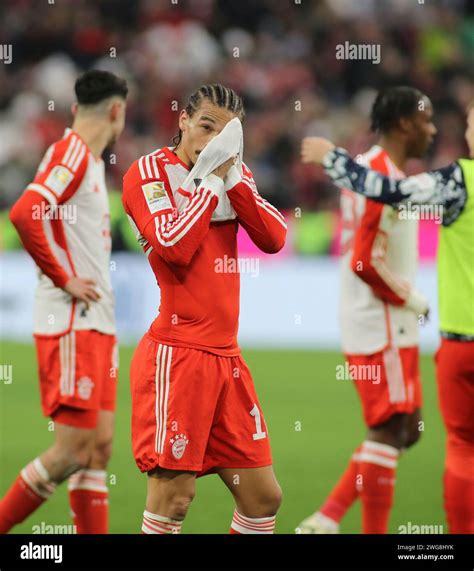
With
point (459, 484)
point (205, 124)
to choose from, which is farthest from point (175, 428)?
point (459, 484)

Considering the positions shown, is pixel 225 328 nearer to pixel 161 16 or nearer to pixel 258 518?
pixel 258 518

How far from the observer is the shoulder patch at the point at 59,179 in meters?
4.68

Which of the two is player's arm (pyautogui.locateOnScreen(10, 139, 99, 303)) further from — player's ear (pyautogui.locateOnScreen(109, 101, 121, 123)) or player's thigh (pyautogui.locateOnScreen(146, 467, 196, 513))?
player's thigh (pyautogui.locateOnScreen(146, 467, 196, 513))

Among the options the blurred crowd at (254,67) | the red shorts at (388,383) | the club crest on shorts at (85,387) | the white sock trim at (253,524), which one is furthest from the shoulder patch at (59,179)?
the blurred crowd at (254,67)

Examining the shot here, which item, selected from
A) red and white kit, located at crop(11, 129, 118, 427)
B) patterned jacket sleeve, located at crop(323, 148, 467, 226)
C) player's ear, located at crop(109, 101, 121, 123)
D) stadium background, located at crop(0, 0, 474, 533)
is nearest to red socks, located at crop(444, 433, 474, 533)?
patterned jacket sleeve, located at crop(323, 148, 467, 226)

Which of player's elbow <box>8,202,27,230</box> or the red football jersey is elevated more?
player's elbow <box>8,202,27,230</box>

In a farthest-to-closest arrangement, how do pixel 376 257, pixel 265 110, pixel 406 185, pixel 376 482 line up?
pixel 265 110, pixel 376 482, pixel 376 257, pixel 406 185

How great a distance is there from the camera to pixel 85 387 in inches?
185

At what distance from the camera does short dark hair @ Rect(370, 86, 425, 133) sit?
5.03m

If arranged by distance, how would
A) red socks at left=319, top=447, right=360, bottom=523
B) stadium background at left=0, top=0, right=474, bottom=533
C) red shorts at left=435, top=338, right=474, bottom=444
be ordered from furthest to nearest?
stadium background at left=0, top=0, right=474, bottom=533 → red socks at left=319, top=447, right=360, bottom=523 → red shorts at left=435, top=338, right=474, bottom=444

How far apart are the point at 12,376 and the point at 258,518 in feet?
21.7

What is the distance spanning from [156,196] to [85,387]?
1.42 metres

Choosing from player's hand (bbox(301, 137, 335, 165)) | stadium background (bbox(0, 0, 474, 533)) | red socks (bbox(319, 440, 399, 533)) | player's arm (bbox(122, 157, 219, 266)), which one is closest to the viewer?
player's arm (bbox(122, 157, 219, 266))

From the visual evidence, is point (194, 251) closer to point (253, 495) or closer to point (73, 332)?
point (253, 495)
